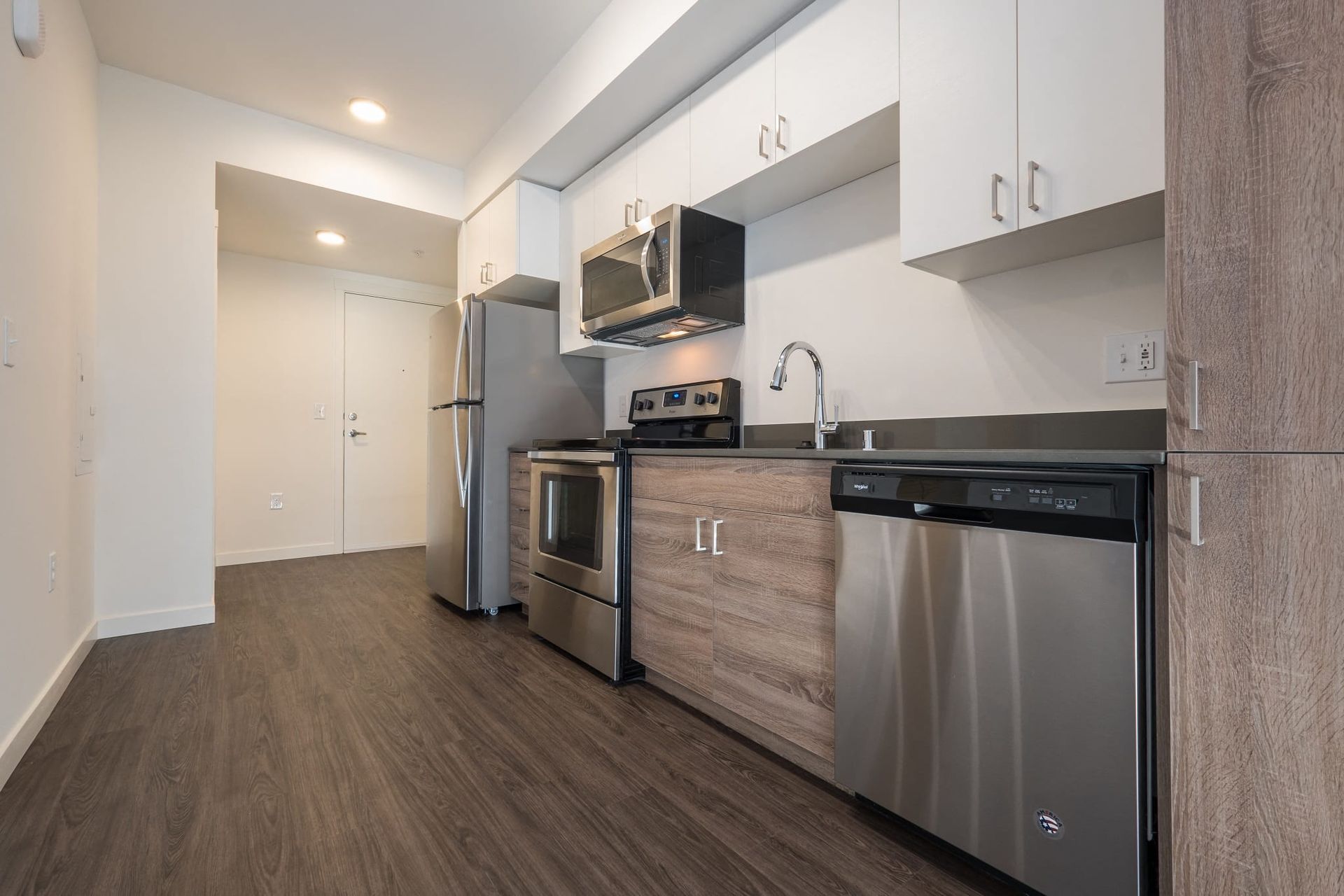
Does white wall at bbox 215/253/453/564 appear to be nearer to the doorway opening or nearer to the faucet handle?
the doorway opening

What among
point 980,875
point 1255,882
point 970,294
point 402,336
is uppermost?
point 402,336

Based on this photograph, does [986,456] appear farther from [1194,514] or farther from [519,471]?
[519,471]

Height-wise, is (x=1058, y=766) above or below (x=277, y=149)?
below

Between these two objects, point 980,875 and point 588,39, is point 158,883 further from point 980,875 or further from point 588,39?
point 588,39

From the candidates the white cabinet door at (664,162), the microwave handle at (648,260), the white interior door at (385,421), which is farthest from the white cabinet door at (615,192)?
the white interior door at (385,421)

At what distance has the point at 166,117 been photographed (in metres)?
2.99

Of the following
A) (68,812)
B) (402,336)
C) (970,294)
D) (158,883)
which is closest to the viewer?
(158,883)

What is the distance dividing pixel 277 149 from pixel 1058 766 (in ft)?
13.5

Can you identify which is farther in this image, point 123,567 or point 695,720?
point 123,567

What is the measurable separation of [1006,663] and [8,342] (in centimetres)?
248

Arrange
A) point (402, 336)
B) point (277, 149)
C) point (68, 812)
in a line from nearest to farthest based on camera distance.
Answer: point (68, 812), point (277, 149), point (402, 336)

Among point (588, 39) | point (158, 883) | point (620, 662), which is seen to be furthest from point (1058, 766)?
point (588, 39)

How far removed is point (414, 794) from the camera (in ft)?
5.05

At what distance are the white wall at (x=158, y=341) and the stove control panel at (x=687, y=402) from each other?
2.15 m
